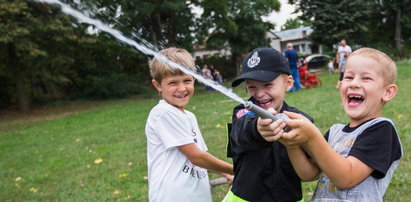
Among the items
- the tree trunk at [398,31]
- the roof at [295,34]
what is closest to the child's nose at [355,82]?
the tree trunk at [398,31]

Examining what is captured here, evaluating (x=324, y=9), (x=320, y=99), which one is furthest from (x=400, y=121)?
(x=324, y=9)

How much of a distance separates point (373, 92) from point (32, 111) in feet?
66.4

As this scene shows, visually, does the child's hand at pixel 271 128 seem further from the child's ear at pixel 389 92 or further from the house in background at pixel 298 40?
the house in background at pixel 298 40

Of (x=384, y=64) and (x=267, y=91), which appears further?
(x=267, y=91)

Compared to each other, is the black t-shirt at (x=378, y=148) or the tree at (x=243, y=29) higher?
the tree at (x=243, y=29)

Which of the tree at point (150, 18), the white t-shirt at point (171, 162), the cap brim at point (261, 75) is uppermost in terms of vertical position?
the tree at point (150, 18)

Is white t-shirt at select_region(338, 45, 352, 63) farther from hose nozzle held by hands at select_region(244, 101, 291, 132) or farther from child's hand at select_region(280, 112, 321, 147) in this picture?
hose nozzle held by hands at select_region(244, 101, 291, 132)

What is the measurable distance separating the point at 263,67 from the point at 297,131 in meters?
0.64

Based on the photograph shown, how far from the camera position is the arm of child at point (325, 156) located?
1205 millimetres

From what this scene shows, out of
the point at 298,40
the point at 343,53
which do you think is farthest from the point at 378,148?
the point at 298,40

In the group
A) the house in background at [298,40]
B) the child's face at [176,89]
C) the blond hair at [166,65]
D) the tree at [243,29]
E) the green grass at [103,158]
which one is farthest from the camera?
the house in background at [298,40]

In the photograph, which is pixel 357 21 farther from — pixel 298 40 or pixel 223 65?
pixel 298 40

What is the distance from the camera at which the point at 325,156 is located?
4.46ft

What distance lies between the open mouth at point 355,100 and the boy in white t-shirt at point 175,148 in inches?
36.5
